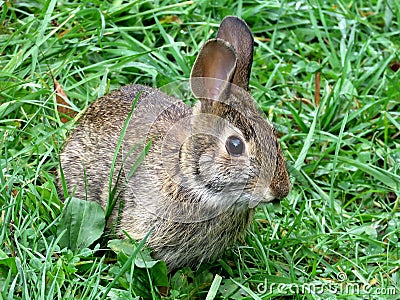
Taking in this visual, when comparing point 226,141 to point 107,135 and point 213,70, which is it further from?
point 107,135

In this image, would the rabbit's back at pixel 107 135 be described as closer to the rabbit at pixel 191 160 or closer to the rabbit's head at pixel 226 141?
the rabbit at pixel 191 160

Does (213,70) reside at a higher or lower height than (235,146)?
higher

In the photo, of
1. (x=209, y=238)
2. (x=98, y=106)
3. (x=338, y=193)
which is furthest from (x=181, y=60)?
(x=209, y=238)

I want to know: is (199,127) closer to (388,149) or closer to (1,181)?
(1,181)

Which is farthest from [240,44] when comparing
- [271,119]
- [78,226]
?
[271,119]

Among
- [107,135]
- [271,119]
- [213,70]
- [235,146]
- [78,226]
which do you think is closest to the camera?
[235,146]

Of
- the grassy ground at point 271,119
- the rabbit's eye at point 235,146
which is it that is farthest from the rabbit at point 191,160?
the grassy ground at point 271,119
